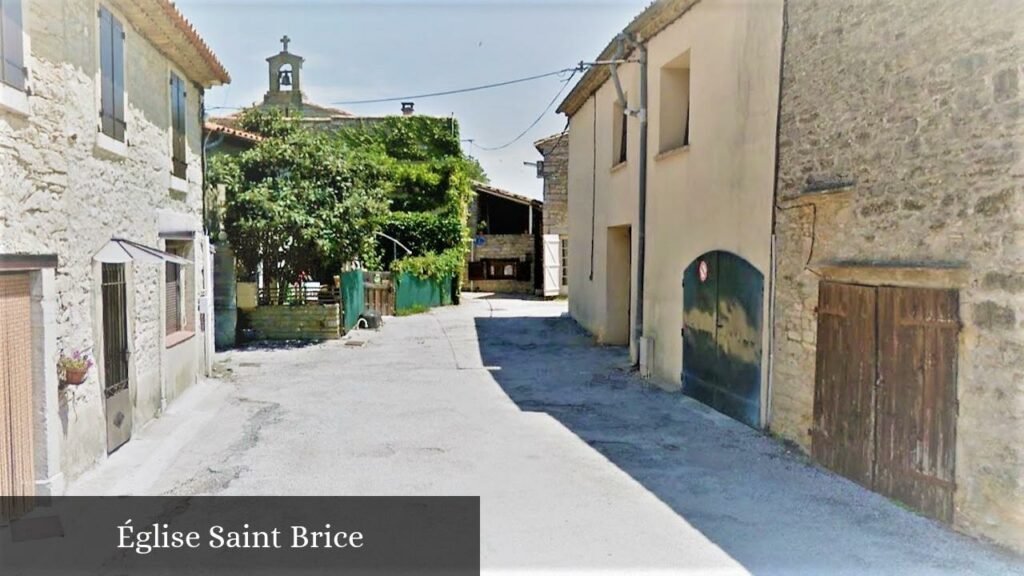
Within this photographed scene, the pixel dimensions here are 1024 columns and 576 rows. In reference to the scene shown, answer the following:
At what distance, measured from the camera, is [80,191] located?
246 inches

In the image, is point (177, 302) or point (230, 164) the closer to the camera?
point (177, 302)

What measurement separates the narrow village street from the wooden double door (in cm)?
23

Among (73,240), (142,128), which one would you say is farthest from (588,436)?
(142,128)

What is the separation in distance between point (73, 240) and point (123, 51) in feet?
8.92

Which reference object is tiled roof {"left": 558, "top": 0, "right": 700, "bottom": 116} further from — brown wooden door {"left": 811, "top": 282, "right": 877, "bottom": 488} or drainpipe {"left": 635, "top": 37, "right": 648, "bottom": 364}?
brown wooden door {"left": 811, "top": 282, "right": 877, "bottom": 488}

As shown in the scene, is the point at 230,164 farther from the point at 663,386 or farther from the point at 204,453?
the point at 663,386

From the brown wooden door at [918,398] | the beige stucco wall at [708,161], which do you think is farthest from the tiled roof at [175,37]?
the brown wooden door at [918,398]

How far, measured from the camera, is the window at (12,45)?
16.5 ft

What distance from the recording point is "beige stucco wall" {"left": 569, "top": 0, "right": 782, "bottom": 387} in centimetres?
800

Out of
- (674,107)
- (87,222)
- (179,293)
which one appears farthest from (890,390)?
(179,293)

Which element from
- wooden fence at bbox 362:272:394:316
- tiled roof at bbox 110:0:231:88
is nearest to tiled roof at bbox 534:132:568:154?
wooden fence at bbox 362:272:394:316

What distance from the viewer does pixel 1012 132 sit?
4809 mm

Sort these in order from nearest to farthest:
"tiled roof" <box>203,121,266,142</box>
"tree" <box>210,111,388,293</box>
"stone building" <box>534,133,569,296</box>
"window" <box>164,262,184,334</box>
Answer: "window" <box>164,262,184,334</box> < "tree" <box>210,111,388,293</box> < "tiled roof" <box>203,121,266,142</box> < "stone building" <box>534,133,569,296</box>

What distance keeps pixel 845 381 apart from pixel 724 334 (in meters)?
2.49
